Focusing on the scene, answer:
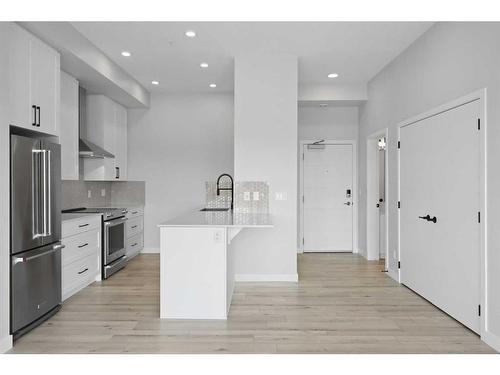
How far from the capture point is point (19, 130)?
123 inches

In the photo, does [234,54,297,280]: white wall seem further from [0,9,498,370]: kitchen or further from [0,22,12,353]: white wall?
[0,22,12,353]: white wall

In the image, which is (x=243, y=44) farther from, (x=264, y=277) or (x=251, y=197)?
(x=264, y=277)

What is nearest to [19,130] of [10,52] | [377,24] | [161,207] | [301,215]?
[10,52]

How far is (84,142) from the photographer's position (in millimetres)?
4520

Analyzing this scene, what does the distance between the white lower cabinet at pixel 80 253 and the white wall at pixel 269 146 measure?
1742 millimetres

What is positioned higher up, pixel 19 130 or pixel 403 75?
pixel 403 75

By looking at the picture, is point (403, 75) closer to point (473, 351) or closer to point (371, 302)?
point (371, 302)

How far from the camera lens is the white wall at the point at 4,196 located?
95.4 inches

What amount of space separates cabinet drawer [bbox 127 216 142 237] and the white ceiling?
222cm

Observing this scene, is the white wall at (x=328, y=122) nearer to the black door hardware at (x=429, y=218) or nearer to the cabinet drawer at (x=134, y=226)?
the black door hardware at (x=429, y=218)

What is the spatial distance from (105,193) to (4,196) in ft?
11.3

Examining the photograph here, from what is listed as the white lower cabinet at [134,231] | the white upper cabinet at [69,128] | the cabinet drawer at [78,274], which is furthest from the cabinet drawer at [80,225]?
the white lower cabinet at [134,231]

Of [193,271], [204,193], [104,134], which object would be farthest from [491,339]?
[104,134]

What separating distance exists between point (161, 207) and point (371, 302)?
384cm
